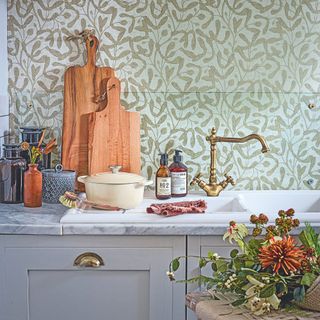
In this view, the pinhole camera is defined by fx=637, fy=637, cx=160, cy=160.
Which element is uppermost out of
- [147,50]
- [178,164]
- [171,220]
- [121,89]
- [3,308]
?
[147,50]

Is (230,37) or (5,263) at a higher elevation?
(230,37)

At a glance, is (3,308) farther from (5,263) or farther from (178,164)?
(178,164)

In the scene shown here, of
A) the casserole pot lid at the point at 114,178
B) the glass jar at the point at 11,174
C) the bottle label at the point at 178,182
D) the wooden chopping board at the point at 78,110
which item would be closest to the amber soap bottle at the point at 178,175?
the bottle label at the point at 178,182

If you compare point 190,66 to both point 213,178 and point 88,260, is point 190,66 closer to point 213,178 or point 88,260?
point 213,178

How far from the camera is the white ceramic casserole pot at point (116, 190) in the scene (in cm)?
245

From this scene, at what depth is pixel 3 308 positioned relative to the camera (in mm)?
2295

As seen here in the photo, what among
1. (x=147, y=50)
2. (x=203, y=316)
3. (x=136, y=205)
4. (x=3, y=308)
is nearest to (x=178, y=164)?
(x=136, y=205)

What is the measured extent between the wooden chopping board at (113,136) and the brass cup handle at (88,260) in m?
0.58

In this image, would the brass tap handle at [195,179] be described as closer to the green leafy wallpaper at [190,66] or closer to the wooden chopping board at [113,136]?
the green leafy wallpaper at [190,66]

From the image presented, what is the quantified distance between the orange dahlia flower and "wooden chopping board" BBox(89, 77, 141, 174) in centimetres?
145

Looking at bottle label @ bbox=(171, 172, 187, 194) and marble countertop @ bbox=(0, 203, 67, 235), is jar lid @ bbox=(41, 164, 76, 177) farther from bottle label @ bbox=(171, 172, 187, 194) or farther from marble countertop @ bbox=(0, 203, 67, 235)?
bottle label @ bbox=(171, 172, 187, 194)

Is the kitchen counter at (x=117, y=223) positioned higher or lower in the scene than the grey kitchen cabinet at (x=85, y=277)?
higher

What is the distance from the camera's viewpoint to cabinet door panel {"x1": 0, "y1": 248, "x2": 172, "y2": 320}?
7.50 ft

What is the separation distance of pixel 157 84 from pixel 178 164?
0.40 metres
